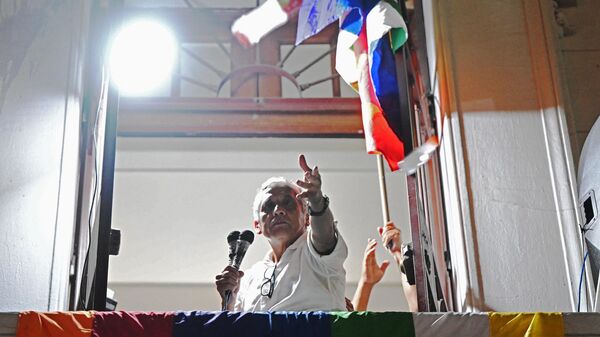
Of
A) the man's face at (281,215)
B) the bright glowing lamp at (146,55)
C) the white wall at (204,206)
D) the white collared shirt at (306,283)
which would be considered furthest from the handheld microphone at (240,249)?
the white wall at (204,206)

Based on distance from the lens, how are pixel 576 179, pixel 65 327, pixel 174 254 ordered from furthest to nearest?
pixel 174 254 < pixel 576 179 < pixel 65 327

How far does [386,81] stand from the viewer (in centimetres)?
346

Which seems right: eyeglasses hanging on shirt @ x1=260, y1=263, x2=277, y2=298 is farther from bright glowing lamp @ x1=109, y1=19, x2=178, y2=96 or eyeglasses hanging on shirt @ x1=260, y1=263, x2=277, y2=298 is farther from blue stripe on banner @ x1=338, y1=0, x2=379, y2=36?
bright glowing lamp @ x1=109, y1=19, x2=178, y2=96

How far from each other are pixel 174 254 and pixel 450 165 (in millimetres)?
3803

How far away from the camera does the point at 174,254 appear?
685cm

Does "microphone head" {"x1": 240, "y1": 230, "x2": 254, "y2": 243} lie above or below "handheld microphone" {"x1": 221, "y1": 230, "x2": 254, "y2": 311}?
above

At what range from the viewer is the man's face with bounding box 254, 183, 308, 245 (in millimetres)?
3553

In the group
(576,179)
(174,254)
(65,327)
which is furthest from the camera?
(174,254)

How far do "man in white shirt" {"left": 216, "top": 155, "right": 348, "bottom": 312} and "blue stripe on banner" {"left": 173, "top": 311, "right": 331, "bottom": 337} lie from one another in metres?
0.55

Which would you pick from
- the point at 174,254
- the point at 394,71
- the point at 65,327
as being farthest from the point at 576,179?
the point at 174,254

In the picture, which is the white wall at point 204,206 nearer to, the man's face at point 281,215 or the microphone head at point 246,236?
the man's face at point 281,215

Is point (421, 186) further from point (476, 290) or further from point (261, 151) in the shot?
point (261, 151)

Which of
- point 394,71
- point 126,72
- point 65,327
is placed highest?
point 126,72

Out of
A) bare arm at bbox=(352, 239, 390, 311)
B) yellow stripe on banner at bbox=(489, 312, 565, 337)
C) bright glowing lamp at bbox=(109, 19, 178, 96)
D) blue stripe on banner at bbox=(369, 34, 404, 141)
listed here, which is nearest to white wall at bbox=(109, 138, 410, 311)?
bright glowing lamp at bbox=(109, 19, 178, 96)
